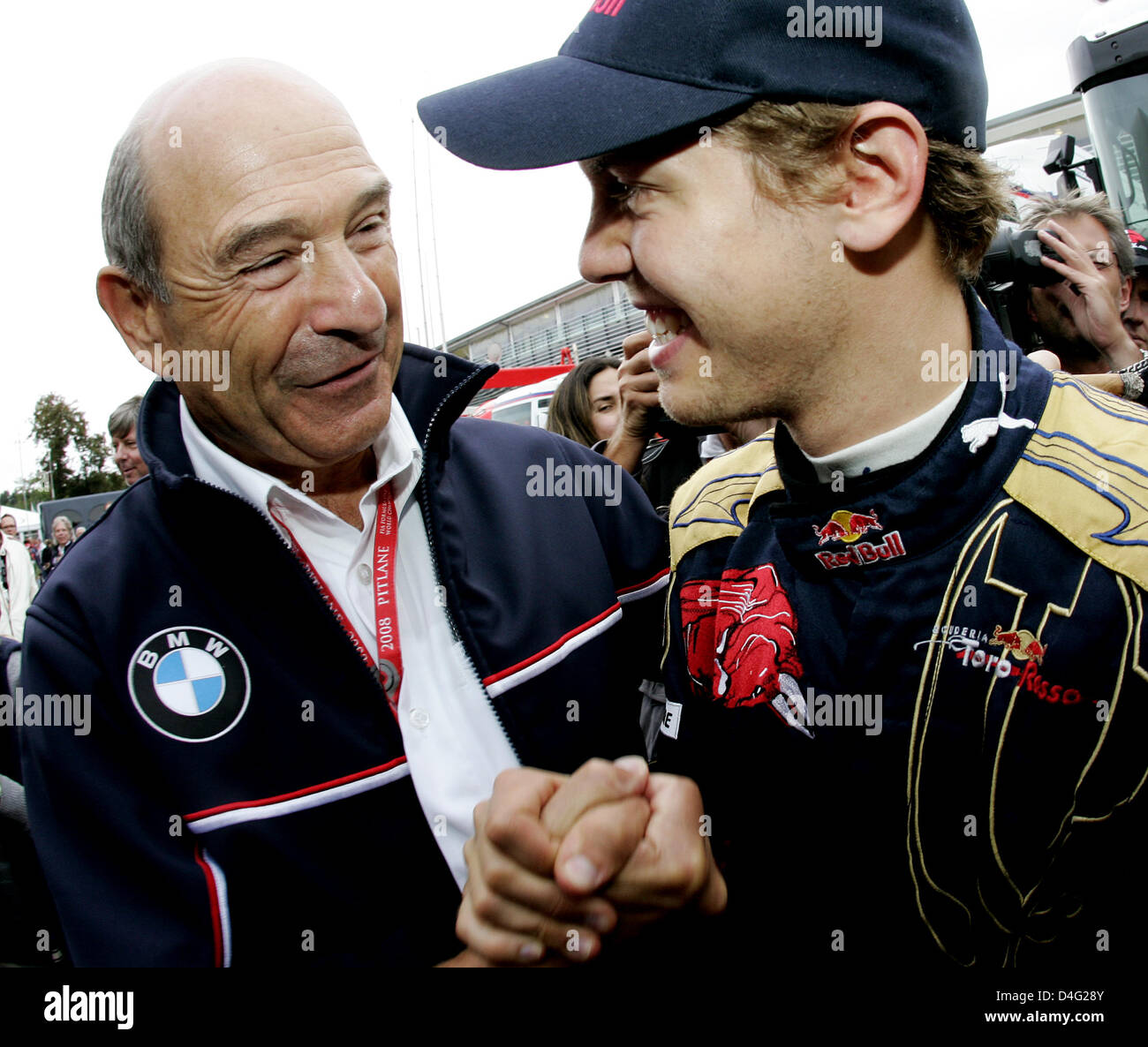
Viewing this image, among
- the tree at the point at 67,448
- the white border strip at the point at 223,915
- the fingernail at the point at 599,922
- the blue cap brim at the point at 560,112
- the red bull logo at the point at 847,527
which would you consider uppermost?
the tree at the point at 67,448

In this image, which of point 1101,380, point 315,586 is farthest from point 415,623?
point 1101,380

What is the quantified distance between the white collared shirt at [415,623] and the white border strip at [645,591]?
46 centimetres

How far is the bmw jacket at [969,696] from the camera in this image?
1.19m

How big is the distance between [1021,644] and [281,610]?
125cm

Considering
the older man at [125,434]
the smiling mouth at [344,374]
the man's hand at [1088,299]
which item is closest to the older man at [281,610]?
the smiling mouth at [344,374]

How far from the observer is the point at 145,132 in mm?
1596

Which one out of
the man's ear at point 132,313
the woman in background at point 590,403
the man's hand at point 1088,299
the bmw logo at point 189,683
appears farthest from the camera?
the woman in background at point 590,403

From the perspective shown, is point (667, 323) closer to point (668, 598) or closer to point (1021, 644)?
point (668, 598)

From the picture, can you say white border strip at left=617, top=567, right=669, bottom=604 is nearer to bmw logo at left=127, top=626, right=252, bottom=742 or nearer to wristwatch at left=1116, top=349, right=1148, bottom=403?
bmw logo at left=127, top=626, right=252, bottom=742

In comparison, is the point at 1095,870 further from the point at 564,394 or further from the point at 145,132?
the point at 564,394

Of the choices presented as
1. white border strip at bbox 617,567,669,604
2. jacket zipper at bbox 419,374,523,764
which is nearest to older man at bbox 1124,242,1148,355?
white border strip at bbox 617,567,669,604

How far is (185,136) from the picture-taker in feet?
5.04

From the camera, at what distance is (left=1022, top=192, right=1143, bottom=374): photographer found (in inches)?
122

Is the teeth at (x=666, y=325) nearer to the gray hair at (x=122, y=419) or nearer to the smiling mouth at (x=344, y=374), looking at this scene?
the smiling mouth at (x=344, y=374)
